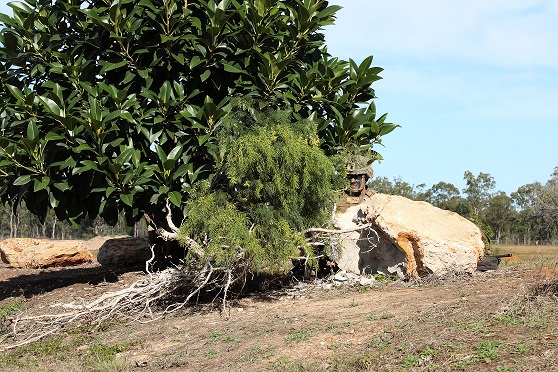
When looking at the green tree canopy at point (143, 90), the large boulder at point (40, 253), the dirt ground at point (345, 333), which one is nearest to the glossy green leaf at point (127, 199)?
the green tree canopy at point (143, 90)

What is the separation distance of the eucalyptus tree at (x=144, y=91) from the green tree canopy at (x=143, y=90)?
0.9 inches

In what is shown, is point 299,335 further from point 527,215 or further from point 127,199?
point 527,215

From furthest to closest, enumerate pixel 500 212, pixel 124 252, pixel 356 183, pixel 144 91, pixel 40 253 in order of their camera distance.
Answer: pixel 500 212
pixel 40 253
pixel 124 252
pixel 356 183
pixel 144 91

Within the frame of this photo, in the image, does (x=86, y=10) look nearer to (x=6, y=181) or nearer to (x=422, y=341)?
(x=6, y=181)

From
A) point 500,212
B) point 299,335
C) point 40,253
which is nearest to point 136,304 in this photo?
point 299,335

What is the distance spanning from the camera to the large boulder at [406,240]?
10.7 meters

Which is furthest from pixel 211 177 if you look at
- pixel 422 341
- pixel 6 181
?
pixel 422 341

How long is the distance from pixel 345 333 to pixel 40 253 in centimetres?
1346

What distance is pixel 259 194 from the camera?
10195 mm

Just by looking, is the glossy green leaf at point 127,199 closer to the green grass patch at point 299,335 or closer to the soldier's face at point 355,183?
the green grass patch at point 299,335

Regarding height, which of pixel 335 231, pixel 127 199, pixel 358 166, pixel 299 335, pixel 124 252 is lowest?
pixel 299 335

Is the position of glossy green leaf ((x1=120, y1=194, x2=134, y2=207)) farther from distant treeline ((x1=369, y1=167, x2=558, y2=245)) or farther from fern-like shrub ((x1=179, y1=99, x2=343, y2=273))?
distant treeline ((x1=369, y1=167, x2=558, y2=245))

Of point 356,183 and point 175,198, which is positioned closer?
point 175,198

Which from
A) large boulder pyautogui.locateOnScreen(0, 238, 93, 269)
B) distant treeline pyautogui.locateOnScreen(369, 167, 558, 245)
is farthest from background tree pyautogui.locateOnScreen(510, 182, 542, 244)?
large boulder pyautogui.locateOnScreen(0, 238, 93, 269)
